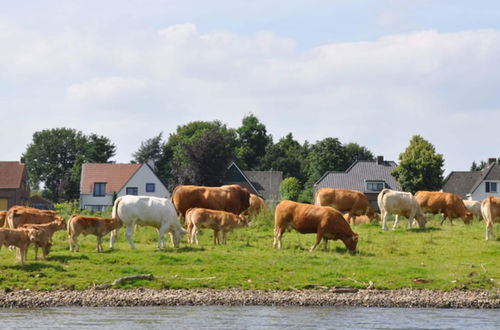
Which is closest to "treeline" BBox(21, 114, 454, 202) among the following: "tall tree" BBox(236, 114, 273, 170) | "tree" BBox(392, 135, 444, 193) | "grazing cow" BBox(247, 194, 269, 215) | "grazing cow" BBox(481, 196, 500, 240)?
"tall tree" BBox(236, 114, 273, 170)

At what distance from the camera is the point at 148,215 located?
99.8ft

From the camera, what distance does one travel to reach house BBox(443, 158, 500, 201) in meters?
88.6

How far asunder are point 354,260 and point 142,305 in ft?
24.2

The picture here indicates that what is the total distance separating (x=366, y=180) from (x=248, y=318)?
218ft

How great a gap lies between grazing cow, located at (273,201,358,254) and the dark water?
6.40 meters

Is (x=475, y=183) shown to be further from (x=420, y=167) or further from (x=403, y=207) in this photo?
(x=403, y=207)

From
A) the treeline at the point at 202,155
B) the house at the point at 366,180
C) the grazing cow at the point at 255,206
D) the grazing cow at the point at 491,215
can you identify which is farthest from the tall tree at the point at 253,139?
the grazing cow at the point at 491,215

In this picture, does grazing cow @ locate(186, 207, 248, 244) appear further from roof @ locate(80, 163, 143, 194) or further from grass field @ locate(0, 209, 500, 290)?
roof @ locate(80, 163, 143, 194)

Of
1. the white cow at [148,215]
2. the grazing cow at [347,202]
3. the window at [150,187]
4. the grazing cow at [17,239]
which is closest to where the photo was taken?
the grazing cow at [17,239]

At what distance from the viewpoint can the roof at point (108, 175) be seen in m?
88.8

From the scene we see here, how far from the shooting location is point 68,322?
21766mm

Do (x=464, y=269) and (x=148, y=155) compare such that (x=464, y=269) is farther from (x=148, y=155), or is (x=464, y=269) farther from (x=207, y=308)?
(x=148, y=155)

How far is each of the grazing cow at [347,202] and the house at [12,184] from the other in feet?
168

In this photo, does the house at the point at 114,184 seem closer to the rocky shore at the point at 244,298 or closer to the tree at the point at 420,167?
the tree at the point at 420,167
